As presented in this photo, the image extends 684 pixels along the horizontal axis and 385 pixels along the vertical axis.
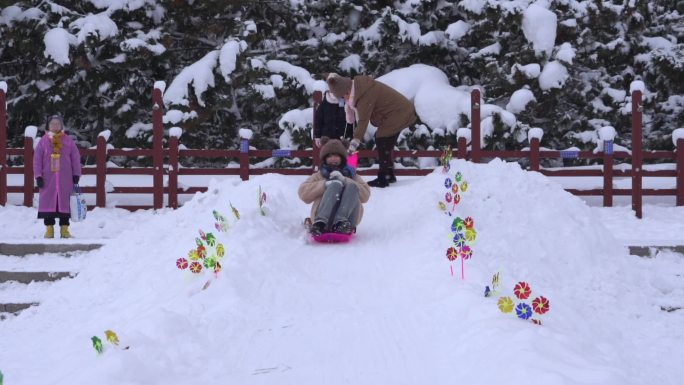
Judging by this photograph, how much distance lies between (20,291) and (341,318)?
4.24 metres

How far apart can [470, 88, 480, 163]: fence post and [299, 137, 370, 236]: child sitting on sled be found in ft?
15.9

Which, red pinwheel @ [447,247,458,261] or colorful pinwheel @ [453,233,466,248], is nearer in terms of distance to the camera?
red pinwheel @ [447,247,458,261]

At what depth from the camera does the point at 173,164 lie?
11578mm

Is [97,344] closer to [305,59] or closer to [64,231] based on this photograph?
[64,231]

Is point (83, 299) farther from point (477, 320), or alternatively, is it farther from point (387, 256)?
point (477, 320)

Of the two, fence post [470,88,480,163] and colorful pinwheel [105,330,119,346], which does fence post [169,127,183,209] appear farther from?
colorful pinwheel [105,330,119,346]

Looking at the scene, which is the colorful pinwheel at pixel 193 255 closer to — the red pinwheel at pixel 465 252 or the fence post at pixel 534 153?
the red pinwheel at pixel 465 252

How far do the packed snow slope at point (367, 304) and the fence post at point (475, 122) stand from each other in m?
3.07

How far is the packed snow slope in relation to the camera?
12.1 ft

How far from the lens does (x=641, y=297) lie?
20.6ft

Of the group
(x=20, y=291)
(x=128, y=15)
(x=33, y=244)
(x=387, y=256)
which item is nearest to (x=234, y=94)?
(x=128, y=15)

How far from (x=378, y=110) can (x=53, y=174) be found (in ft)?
14.8

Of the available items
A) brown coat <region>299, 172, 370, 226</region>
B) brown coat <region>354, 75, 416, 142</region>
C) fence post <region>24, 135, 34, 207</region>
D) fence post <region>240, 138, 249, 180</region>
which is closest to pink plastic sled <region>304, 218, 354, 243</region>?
brown coat <region>299, 172, 370, 226</region>

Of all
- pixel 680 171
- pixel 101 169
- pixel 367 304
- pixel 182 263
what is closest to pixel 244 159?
pixel 101 169
